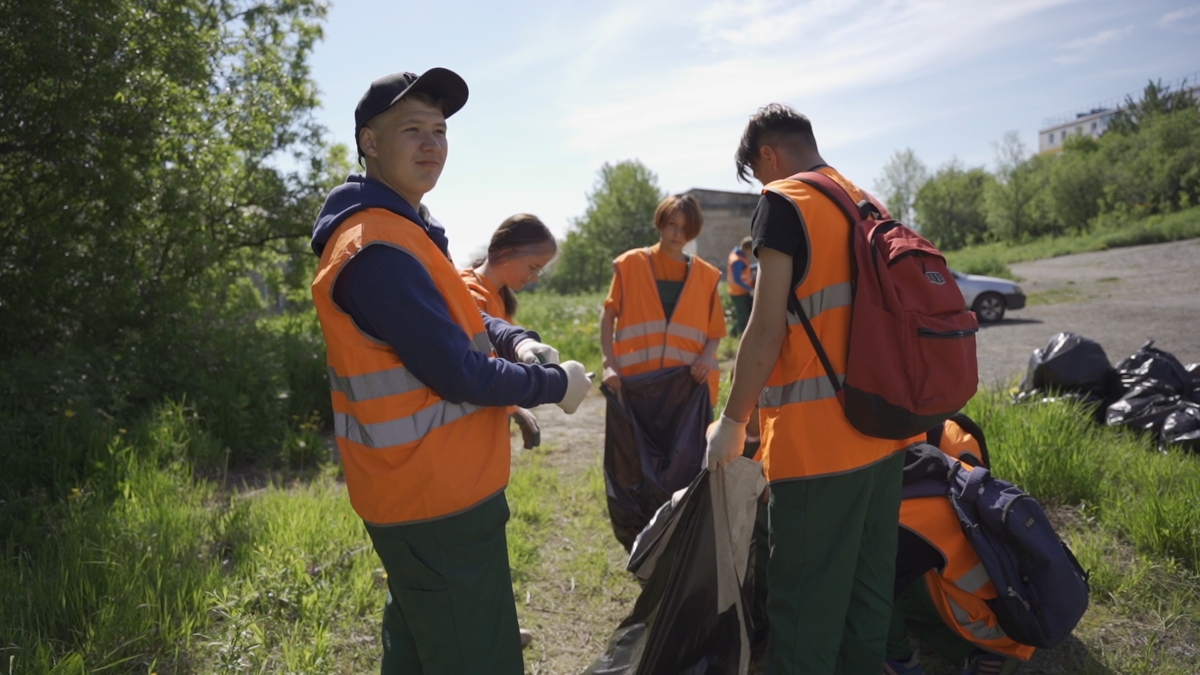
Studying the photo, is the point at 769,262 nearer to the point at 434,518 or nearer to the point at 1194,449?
the point at 434,518

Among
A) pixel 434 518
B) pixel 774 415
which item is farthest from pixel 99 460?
pixel 774 415

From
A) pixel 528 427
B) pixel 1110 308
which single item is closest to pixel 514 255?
pixel 528 427

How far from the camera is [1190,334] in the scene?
30.0ft

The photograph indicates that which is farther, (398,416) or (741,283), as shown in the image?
(741,283)

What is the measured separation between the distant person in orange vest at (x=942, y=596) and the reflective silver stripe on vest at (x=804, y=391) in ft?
Answer: 2.97

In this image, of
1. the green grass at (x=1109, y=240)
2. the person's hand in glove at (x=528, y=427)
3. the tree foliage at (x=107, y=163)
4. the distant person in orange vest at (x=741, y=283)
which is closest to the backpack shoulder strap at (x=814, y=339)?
the person's hand in glove at (x=528, y=427)

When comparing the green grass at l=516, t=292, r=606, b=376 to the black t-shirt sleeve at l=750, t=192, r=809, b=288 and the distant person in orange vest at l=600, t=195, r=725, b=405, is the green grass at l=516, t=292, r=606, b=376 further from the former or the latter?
the black t-shirt sleeve at l=750, t=192, r=809, b=288

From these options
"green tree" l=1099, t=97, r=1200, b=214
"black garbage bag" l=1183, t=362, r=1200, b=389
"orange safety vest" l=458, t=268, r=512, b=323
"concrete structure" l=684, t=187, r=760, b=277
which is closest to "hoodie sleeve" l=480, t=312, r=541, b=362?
"orange safety vest" l=458, t=268, r=512, b=323

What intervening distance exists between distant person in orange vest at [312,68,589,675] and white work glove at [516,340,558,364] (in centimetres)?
3

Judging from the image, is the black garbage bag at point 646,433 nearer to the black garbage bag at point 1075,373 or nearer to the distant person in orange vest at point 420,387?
the distant person in orange vest at point 420,387

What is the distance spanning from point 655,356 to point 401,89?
2.48 meters

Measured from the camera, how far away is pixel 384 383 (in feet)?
5.52

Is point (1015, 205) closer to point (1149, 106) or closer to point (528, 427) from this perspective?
point (1149, 106)

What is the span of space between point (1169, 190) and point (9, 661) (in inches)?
1651
